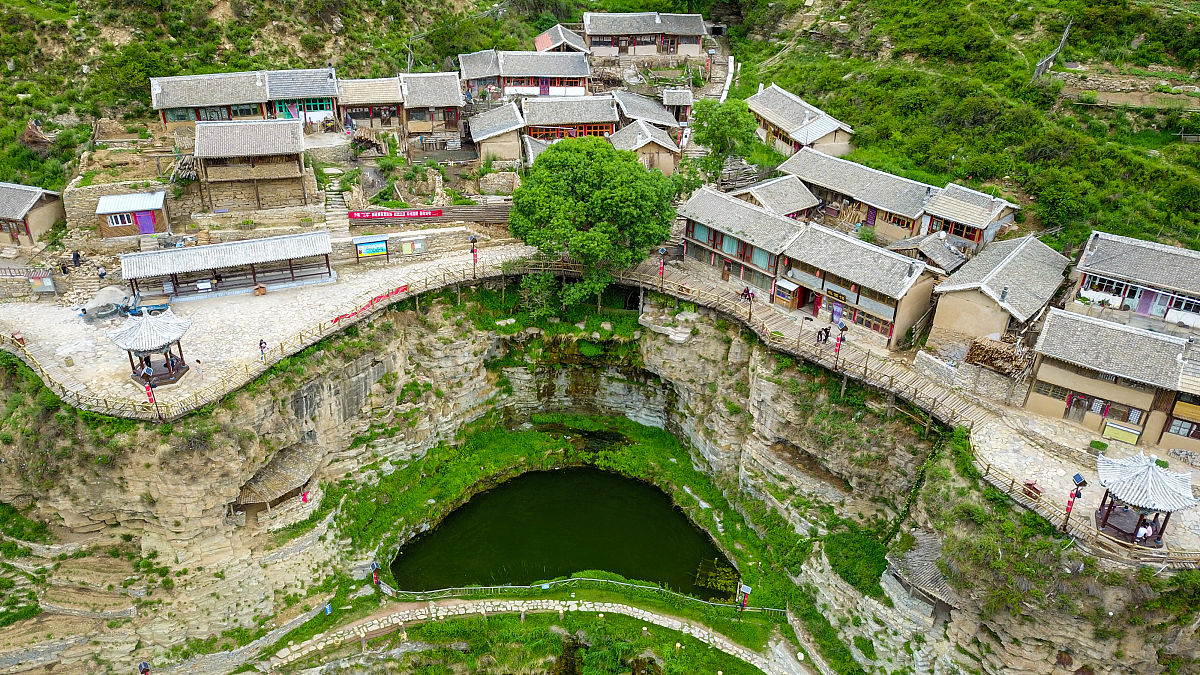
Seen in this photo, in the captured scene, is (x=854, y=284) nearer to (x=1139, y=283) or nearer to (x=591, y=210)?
(x=1139, y=283)

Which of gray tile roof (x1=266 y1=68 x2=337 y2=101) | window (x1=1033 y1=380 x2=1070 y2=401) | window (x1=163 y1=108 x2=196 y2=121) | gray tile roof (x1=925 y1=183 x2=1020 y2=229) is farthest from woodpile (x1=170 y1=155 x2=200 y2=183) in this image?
window (x1=1033 y1=380 x2=1070 y2=401)

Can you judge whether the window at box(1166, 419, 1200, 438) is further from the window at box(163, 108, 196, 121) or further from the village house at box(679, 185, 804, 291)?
the window at box(163, 108, 196, 121)

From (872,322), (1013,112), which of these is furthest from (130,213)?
(1013,112)

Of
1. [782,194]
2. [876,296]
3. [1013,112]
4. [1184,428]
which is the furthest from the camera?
[1013,112]

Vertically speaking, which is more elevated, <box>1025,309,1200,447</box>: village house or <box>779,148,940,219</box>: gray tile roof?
<box>779,148,940,219</box>: gray tile roof

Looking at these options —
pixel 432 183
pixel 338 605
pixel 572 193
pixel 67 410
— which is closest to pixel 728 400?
pixel 572 193

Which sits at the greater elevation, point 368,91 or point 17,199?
point 368,91

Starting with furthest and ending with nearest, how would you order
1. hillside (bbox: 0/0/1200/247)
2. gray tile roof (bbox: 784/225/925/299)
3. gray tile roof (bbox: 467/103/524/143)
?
gray tile roof (bbox: 467/103/524/143) → hillside (bbox: 0/0/1200/247) → gray tile roof (bbox: 784/225/925/299)

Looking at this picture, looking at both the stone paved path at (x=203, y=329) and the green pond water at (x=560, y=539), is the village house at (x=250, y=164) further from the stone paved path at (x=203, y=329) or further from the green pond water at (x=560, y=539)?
the green pond water at (x=560, y=539)

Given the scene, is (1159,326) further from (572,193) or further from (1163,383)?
(572,193)
